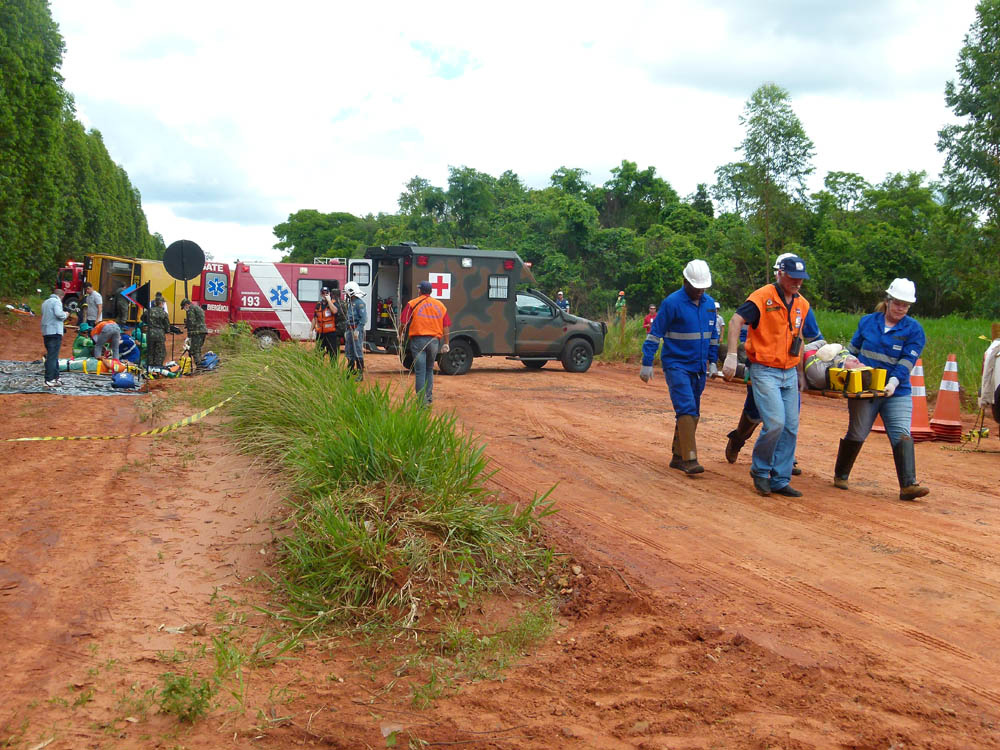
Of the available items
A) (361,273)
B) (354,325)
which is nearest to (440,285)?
(354,325)

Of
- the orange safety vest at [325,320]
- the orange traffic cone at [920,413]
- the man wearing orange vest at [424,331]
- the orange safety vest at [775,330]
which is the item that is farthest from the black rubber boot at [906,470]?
the orange safety vest at [325,320]

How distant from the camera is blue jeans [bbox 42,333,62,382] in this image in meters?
14.5

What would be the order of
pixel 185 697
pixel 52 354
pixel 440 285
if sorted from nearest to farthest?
pixel 185 697
pixel 52 354
pixel 440 285

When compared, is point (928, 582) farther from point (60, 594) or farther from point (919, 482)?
point (60, 594)

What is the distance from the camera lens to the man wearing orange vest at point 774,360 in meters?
7.41

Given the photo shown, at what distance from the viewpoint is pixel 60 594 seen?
4922 millimetres

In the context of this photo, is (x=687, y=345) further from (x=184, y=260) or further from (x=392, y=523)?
(x=184, y=260)

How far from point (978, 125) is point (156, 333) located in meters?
27.3

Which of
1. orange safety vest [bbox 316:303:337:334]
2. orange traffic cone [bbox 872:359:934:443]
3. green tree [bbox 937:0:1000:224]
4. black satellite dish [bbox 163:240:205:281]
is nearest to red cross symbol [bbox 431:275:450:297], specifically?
orange safety vest [bbox 316:303:337:334]

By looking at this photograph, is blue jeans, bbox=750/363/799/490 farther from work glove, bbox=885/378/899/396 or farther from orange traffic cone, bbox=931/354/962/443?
orange traffic cone, bbox=931/354/962/443

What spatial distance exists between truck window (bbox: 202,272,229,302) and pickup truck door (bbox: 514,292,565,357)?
9419 mm

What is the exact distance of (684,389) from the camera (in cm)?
812

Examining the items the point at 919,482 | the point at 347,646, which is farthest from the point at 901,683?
the point at 919,482

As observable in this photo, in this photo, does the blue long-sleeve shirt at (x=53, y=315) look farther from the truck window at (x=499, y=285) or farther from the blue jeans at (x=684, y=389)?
the blue jeans at (x=684, y=389)
